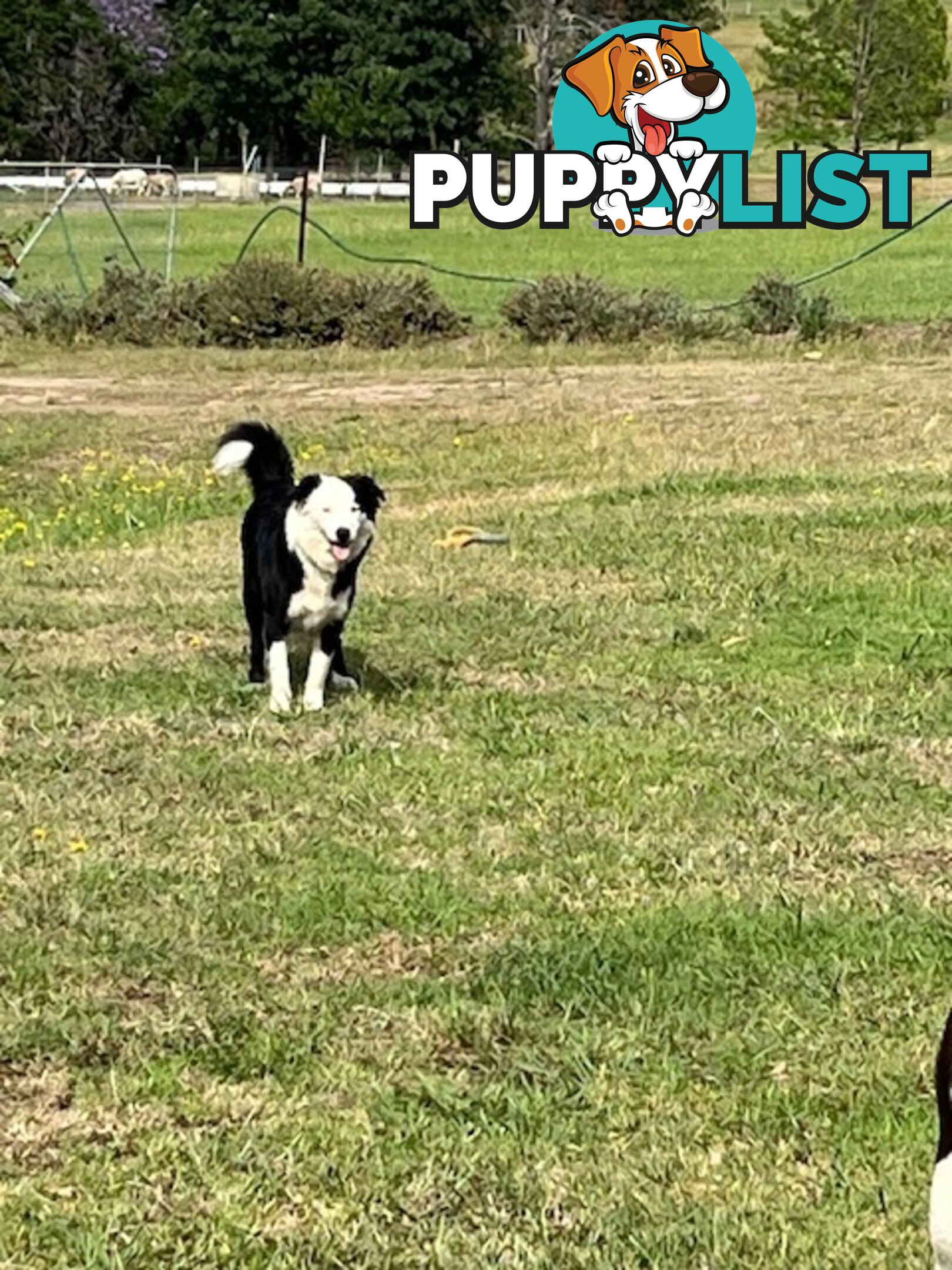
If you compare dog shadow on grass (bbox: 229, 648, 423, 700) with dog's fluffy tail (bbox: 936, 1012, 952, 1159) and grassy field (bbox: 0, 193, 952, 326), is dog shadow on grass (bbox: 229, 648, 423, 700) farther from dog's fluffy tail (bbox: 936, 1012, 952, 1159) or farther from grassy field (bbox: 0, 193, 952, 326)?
grassy field (bbox: 0, 193, 952, 326)

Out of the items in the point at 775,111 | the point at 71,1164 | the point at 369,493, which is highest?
the point at 775,111

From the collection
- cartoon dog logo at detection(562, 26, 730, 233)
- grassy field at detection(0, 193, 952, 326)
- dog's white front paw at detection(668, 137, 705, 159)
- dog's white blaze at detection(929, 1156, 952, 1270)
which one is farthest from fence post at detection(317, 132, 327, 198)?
dog's white blaze at detection(929, 1156, 952, 1270)

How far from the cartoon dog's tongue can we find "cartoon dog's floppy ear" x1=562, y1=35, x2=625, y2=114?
243 cm

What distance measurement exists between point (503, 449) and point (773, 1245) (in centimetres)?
1098

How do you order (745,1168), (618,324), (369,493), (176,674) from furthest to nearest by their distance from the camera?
(618,324), (176,674), (369,493), (745,1168)

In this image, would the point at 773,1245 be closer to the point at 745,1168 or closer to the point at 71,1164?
the point at 745,1168

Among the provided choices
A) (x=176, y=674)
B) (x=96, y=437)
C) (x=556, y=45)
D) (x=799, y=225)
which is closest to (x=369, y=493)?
(x=176, y=674)

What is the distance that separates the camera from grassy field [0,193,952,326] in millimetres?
27562

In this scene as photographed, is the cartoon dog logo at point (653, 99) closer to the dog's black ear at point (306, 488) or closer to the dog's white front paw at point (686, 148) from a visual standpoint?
the dog's white front paw at point (686, 148)

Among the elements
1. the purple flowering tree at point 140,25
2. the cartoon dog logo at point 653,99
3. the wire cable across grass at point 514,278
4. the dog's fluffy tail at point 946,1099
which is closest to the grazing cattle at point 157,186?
the cartoon dog logo at point 653,99

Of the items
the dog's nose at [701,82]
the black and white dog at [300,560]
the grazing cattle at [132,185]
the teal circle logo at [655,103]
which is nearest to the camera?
the black and white dog at [300,560]

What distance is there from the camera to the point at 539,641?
26.2ft

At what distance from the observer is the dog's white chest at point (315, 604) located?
6711 mm

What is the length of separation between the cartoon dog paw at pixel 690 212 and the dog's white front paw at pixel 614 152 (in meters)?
1.95
